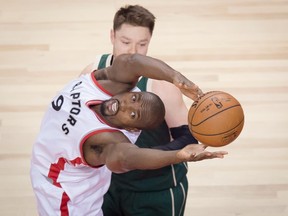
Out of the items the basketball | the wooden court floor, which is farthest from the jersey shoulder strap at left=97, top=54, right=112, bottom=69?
the wooden court floor

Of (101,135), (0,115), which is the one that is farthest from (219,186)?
(101,135)

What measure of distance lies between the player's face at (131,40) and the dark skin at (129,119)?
0.31 meters

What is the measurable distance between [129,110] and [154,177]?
55cm

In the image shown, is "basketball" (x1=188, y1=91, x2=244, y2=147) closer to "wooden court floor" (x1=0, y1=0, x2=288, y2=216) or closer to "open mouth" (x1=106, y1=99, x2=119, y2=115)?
"open mouth" (x1=106, y1=99, x2=119, y2=115)

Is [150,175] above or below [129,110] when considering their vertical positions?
below

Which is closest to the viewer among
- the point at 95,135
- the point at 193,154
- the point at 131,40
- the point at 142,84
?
the point at 193,154

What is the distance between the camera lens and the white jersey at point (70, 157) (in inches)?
84.4

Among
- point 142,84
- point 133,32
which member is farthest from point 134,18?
point 142,84

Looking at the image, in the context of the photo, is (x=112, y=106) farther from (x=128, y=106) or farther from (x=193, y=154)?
(x=193, y=154)

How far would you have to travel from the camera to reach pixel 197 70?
163 inches

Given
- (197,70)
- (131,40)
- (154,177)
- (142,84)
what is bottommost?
(197,70)

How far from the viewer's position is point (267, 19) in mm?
4469

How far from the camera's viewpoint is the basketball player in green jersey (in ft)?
8.11

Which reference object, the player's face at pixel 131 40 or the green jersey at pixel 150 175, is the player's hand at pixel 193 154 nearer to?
the green jersey at pixel 150 175
